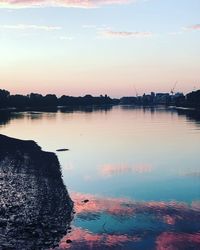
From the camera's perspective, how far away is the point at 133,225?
1105 inches

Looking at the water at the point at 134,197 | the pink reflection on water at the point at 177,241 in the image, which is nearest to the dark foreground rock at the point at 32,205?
the water at the point at 134,197

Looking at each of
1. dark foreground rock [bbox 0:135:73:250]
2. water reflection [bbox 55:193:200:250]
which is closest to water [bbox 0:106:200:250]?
water reflection [bbox 55:193:200:250]

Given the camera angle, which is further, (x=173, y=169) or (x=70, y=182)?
(x=173, y=169)

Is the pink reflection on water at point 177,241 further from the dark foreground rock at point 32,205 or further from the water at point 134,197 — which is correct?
the dark foreground rock at point 32,205

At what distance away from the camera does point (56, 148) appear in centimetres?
7150

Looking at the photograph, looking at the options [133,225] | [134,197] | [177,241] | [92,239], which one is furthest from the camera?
[134,197]

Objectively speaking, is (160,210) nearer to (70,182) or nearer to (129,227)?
(129,227)

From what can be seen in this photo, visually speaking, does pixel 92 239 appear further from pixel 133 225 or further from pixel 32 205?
pixel 32 205

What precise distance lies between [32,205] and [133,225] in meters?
8.00

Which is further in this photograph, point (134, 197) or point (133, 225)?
point (134, 197)

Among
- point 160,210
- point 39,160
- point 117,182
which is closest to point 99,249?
point 160,210

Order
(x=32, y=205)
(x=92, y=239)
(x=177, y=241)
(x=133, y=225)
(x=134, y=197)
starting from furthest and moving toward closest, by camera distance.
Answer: (x=134, y=197) → (x=32, y=205) → (x=133, y=225) → (x=92, y=239) → (x=177, y=241)

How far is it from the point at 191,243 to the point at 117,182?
1775 centimetres

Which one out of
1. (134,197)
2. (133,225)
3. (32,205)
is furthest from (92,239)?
(134,197)
